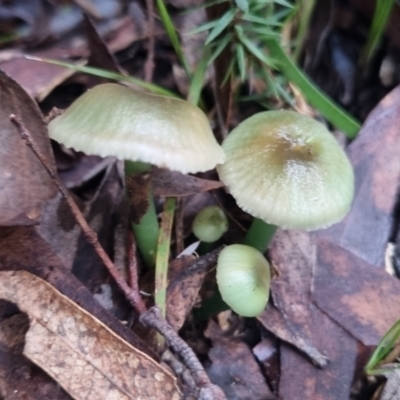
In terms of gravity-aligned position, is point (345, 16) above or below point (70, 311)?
above

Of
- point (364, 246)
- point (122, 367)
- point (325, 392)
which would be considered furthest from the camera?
point (364, 246)

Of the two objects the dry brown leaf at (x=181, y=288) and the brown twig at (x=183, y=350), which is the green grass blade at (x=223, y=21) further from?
the brown twig at (x=183, y=350)

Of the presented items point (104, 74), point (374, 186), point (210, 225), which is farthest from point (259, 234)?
point (104, 74)

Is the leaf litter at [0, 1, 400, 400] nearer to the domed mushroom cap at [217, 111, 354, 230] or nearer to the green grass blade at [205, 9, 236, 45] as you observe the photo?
the domed mushroom cap at [217, 111, 354, 230]

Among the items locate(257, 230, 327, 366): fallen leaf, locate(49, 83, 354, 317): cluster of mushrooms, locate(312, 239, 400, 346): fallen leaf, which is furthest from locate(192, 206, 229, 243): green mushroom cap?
locate(312, 239, 400, 346): fallen leaf

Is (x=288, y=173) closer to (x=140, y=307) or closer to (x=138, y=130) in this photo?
(x=138, y=130)

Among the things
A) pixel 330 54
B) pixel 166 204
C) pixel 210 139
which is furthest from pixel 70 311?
pixel 330 54

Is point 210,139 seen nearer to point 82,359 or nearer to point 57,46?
point 82,359
